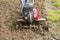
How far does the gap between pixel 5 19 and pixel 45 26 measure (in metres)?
0.81

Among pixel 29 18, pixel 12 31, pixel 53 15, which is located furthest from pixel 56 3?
pixel 12 31

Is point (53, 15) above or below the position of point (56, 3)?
below

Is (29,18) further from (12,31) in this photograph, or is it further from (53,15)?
(53,15)

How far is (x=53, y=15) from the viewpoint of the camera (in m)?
4.75

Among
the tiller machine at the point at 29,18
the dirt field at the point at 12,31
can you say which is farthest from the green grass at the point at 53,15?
the dirt field at the point at 12,31

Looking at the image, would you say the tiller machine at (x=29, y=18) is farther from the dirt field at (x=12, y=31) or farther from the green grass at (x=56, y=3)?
the green grass at (x=56, y=3)

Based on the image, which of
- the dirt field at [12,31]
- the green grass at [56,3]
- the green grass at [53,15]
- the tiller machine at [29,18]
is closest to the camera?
the dirt field at [12,31]

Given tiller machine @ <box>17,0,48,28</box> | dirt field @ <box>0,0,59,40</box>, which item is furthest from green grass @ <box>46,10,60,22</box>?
dirt field @ <box>0,0,59,40</box>

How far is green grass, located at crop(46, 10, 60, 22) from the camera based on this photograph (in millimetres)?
4559

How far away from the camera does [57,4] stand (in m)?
5.29

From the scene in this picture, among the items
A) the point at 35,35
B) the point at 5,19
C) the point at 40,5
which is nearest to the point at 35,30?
the point at 35,35

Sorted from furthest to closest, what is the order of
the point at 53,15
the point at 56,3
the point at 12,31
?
the point at 56,3
the point at 53,15
the point at 12,31

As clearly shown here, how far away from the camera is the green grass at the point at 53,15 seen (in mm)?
4559

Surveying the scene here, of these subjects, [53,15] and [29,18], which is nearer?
[29,18]
